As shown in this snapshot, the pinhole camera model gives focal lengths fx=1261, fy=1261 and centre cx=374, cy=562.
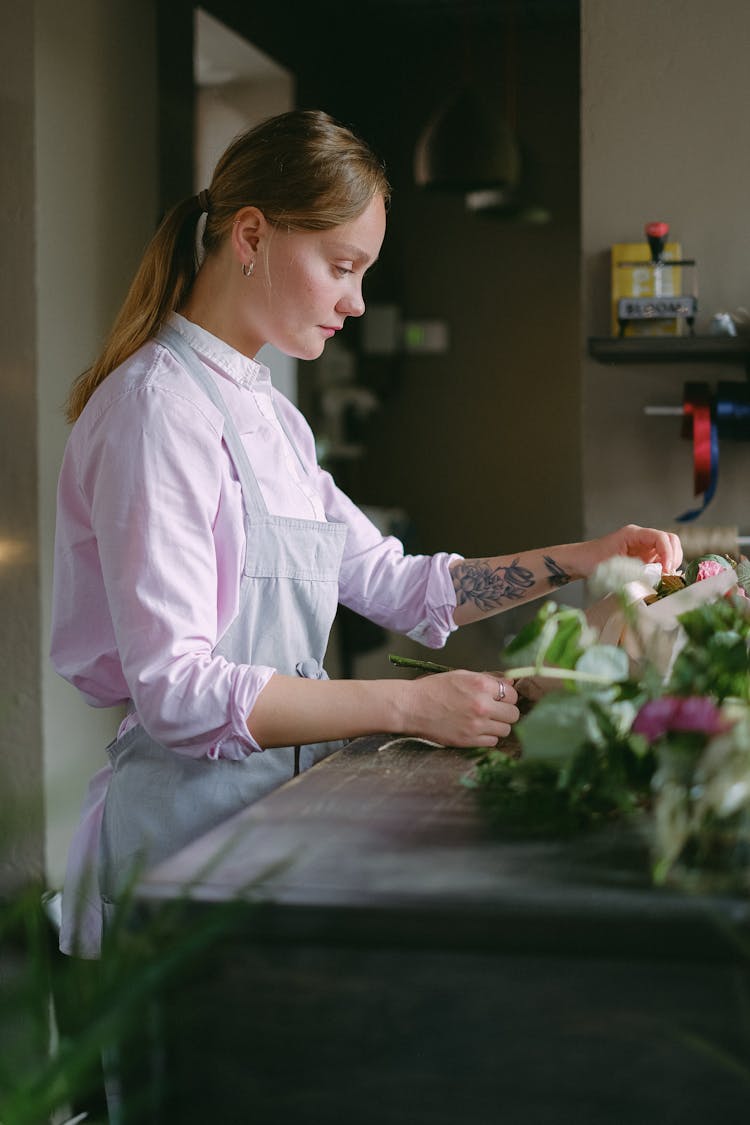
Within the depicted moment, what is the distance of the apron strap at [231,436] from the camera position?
1.46m

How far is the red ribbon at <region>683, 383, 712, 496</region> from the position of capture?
286 centimetres

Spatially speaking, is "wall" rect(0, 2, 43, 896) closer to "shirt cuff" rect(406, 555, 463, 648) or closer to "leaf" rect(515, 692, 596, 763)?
"shirt cuff" rect(406, 555, 463, 648)

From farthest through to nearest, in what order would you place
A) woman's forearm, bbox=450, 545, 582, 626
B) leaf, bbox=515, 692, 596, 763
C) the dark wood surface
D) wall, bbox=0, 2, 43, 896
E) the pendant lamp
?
the pendant lamp → wall, bbox=0, 2, 43, 896 → woman's forearm, bbox=450, 545, 582, 626 → leaf, bbox=515, 692, 596, 763 → the dark wood surface

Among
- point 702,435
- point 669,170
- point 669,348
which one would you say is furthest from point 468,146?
point 702,435

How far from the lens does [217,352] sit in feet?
5.14

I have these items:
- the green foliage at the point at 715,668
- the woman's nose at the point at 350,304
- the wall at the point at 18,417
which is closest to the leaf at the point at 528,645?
the green foliage at the point at 715,668

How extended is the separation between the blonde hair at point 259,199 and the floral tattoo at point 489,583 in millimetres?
557

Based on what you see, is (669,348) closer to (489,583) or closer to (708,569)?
(489,583)

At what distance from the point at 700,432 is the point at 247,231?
1.61 metres

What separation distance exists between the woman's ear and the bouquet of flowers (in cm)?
67

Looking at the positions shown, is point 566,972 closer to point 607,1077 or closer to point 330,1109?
point 607,1077

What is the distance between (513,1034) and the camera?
811 mm

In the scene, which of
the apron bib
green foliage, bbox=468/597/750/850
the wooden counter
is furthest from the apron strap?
the wooden counter

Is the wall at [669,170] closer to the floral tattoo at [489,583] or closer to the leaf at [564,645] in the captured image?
the floral tattoo at [489,583]
